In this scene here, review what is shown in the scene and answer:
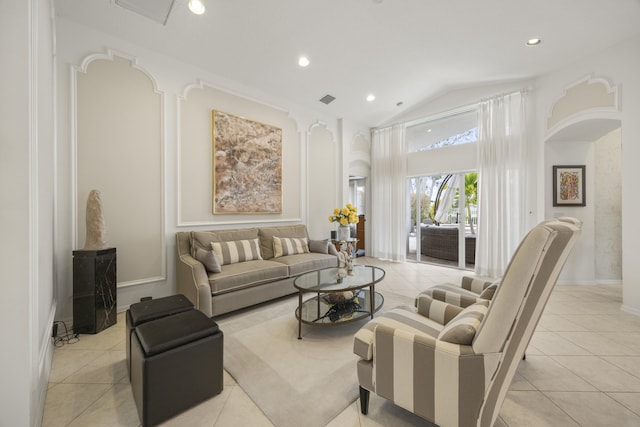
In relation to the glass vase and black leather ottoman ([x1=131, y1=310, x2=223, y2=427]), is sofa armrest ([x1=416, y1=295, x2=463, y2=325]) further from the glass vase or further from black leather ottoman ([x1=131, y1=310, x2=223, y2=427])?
the glass vase

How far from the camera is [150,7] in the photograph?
2.68 m

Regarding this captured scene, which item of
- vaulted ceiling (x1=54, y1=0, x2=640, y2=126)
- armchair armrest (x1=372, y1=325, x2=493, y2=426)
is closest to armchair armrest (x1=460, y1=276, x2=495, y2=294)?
armchair armrest (x1=372, y1=325, x2=493, y2=426)

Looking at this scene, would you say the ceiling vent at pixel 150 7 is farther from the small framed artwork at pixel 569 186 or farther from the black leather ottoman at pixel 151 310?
the small framed artwork at pixel 569 186

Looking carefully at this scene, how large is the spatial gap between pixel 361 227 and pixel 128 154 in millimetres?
5116

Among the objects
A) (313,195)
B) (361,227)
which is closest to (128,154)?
(313,195)

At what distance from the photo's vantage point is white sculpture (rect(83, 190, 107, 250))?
8.48 feet

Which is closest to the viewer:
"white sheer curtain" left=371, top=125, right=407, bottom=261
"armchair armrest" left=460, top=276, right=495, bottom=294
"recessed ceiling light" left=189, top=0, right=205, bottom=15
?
"armchair armrest" left=460, top=276, right=495, bottom=294

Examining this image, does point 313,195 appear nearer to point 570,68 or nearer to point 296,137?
point 296,137

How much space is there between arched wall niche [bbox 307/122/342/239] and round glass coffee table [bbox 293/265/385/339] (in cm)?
215

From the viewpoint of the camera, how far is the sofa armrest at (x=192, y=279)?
8.66 feet

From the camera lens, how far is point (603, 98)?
3.33 meters

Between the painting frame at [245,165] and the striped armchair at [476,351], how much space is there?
3.15 m

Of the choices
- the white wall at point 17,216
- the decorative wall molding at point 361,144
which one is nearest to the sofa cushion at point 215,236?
the white wall at point 17,216

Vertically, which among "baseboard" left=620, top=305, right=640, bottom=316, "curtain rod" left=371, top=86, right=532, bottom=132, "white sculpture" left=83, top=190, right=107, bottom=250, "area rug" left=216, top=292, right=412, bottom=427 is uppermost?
"curtain rod" left=371, top=86, right=532, bottom=132
